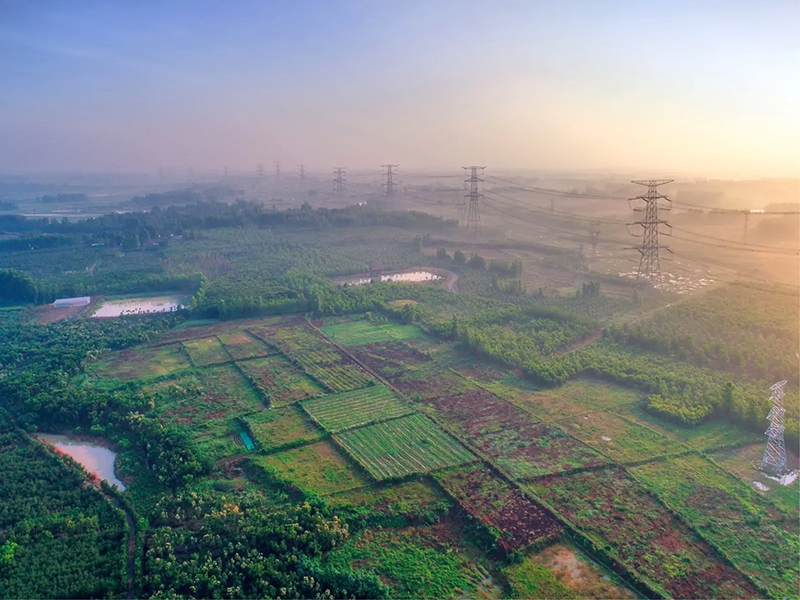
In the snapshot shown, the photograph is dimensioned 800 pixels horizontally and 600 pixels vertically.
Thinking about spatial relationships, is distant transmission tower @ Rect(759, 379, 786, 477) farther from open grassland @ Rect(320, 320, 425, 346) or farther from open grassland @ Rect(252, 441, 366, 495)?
open grassland @ Rect(320, 320, 425, 346)

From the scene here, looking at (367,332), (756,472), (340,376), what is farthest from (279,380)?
(756,472)

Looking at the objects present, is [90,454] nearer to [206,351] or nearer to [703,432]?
[206,351]

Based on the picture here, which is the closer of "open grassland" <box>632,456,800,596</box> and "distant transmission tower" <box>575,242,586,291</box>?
"open grassland" <box>632,456,800,596</box>

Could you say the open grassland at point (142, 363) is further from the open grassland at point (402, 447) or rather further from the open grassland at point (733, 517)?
the open grassland at point (733, 517)

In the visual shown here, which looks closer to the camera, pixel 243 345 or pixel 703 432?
pixel 703 432

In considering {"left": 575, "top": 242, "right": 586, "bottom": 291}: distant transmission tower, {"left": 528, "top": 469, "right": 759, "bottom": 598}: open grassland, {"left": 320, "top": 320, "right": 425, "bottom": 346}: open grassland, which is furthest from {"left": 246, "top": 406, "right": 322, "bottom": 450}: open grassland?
{"left": 575, "top": 242, "right": 586, "bottom": 291}: distant transmission tower

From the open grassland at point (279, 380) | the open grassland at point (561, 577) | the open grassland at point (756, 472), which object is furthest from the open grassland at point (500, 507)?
the open grassland at point (279, 380)
